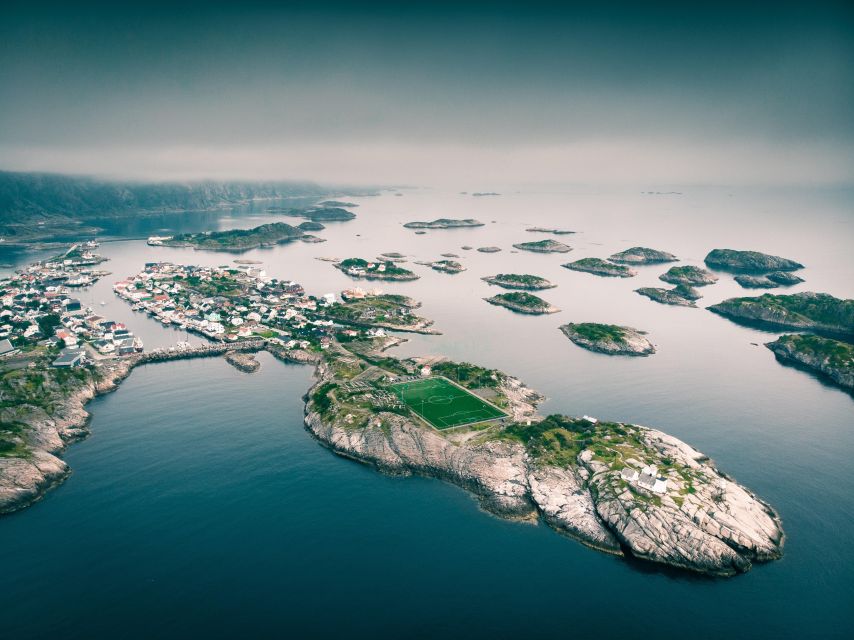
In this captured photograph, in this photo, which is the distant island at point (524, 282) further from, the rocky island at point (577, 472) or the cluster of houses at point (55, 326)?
the cluster of houses at point (55, 326)

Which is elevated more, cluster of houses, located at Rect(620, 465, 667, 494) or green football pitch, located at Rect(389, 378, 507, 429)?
cluster of houses, located at Rect(620, 465, 667, 494)

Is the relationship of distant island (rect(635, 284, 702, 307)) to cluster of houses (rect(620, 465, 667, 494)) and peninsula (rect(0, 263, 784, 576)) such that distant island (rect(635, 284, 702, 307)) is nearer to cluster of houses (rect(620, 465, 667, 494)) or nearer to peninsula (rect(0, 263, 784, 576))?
peninsula (rect(0, 263, 784, 576))

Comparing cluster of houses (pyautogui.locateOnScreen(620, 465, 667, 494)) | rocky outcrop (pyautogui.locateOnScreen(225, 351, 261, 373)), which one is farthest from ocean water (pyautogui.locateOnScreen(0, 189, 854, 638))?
cluster of houses (pyautogui.locateOnScreen(620, 465, 667, 494))

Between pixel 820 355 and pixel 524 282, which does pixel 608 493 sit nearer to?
pixel 820 355

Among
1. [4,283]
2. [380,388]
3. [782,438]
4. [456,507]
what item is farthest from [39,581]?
[4,283]

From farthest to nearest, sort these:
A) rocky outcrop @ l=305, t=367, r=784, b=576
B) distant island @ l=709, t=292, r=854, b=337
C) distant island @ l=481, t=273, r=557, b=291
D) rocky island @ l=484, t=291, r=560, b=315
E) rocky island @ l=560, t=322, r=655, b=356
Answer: distant island @ l=481, t=273, r=557, b=291, rocky island @ l=484, t=291, r=560, b=315, distant island @ l=709, t=292, r=854, b=337, rocky island @ l=560, t=322, r=655, b=356, rocky outcrop @ l=305, t=367, r=784, b=576

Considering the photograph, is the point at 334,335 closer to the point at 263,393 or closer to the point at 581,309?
the point at 263,393

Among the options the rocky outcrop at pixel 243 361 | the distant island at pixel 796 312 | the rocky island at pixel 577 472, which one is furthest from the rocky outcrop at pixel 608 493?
the distant island at pixel 796 312
